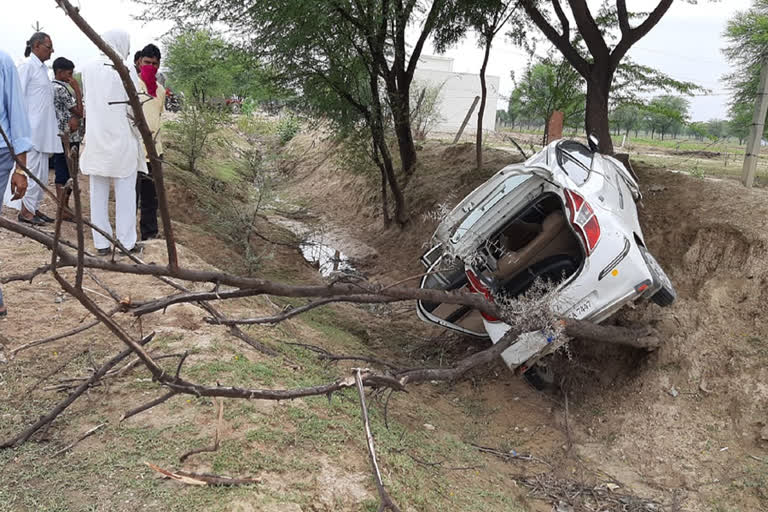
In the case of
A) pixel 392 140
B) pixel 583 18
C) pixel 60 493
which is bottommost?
pixel 60 493

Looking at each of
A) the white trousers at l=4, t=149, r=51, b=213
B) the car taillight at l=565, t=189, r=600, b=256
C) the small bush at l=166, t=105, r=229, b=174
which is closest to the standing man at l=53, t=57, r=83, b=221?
the white trousers at l=4, t=149, r=51, b=213

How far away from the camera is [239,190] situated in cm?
1249

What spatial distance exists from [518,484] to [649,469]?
1.37m

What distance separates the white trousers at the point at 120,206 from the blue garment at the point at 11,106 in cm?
134

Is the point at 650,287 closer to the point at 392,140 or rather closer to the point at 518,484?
the point at 518,484

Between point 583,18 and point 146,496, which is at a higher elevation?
point 583,18

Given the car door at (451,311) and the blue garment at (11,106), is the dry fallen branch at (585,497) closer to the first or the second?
the car door at (451,311)

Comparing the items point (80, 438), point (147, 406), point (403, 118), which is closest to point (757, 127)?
point (403, 118)

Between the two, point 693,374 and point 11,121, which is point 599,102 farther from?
point 11,121

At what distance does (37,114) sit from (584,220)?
19.2ft

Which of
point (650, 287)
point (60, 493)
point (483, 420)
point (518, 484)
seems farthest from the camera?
point (483, 420)

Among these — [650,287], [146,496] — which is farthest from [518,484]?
[146,496]

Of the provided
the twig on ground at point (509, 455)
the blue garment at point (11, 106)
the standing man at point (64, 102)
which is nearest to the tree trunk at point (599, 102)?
the twig on ground at point (509, 455)

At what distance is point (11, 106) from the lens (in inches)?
159
